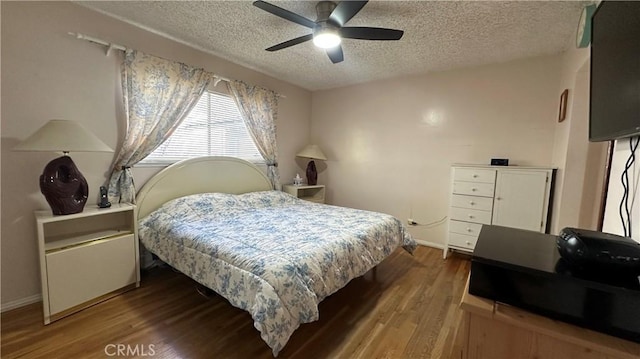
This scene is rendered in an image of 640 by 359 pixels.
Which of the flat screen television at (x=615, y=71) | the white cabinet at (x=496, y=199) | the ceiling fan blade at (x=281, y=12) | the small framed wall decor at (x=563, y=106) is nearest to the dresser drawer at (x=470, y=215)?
the white cabinet at (x=496, y=199)

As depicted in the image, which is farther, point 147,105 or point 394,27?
point 147,105

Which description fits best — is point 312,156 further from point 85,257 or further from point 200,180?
point 85,257

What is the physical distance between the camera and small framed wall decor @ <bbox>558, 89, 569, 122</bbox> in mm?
2406

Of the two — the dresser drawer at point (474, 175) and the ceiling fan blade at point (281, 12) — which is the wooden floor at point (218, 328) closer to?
the dresser drawer at point (474, 175)

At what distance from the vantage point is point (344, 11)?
1752mm

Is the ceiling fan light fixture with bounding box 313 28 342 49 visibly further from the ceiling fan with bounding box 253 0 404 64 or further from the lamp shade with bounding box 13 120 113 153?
the lamp shade with bounding box 13 120 113 153

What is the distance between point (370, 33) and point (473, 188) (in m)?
2.03

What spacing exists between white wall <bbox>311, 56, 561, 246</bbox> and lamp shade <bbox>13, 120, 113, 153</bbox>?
3193mm

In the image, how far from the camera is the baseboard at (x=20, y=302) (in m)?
1.88

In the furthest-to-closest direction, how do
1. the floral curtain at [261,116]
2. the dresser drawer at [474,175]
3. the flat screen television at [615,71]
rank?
the floral curtain at [261,116], the dresser drawer at [474,175], the flat screen television at [615,71]

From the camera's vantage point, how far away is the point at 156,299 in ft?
6.95

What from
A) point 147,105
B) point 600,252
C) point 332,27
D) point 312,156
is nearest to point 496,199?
point 600,252

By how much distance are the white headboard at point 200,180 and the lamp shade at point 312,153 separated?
31.5 inches

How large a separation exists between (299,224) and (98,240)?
1612 mm
